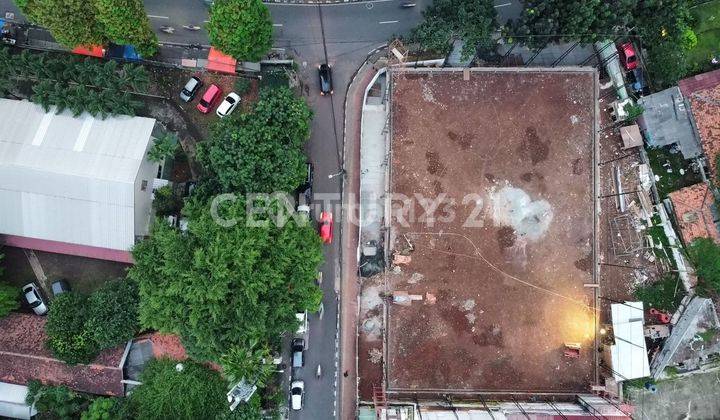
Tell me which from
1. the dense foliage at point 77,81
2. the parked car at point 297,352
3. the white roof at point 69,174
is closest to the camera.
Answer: the white roof at point 69,174

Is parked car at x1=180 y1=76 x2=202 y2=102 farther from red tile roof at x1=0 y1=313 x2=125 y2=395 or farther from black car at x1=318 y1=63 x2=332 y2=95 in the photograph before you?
red tile roof at x1=0 y1=313 x2=125 y2=395

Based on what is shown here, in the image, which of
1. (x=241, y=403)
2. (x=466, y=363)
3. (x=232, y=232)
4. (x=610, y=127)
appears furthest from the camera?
(x=610, y=127)

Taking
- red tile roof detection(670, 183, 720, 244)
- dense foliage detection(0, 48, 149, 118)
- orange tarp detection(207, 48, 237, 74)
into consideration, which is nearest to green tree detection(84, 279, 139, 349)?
dense foliage detection(0, 48, 149, 118)

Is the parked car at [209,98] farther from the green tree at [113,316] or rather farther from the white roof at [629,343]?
the white roof at [629,343]

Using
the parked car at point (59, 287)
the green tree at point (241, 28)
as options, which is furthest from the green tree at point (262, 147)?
the parked car at point (59, 287)

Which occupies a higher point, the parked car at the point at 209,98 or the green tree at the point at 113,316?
the parked car at the point at 209,98

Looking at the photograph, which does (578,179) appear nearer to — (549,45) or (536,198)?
(536,198)

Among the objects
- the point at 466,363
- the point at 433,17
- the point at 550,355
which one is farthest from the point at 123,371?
the point at 433,17
